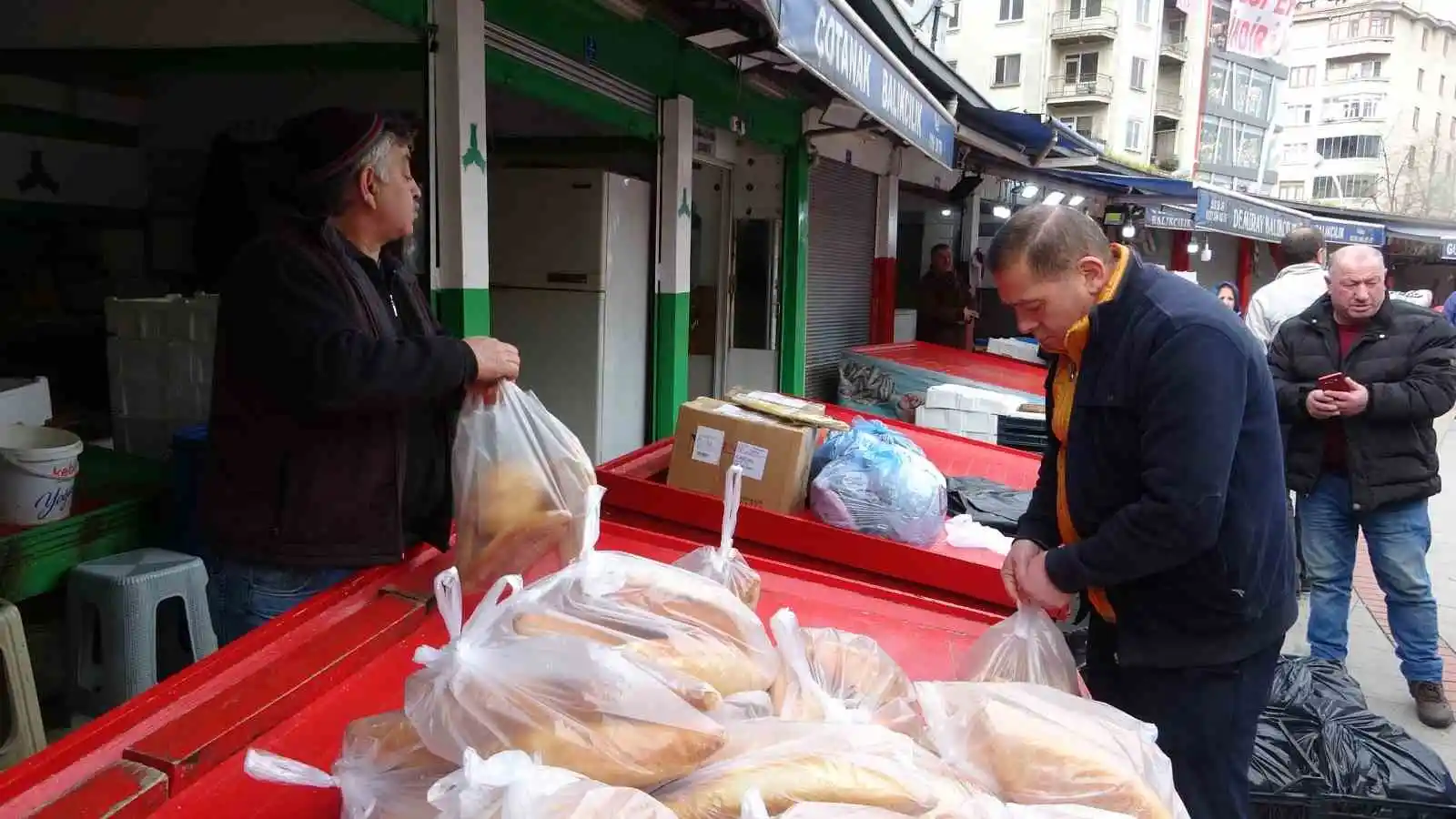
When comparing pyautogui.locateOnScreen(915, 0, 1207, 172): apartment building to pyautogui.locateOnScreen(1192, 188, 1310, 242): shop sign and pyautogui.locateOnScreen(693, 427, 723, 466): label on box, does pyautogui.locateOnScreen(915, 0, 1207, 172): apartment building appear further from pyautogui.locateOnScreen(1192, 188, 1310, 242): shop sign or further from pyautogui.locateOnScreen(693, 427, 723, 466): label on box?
pyautogui.locateOnScreen(693, 427, 723, 466): label on box

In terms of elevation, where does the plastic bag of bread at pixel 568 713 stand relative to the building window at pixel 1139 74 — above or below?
below

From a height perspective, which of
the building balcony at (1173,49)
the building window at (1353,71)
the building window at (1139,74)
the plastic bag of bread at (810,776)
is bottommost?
the plastic bag of bread at (810,776)

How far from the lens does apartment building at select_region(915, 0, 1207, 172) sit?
46.5 m

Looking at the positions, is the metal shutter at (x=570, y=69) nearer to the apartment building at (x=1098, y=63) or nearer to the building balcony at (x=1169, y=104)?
the apartment building at (x=1098, y=63)

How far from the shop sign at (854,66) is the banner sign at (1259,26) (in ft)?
49.2

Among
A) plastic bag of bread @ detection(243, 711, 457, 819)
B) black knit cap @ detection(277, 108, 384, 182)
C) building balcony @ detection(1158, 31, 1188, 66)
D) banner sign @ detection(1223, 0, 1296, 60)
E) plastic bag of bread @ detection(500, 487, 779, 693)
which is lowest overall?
plastic bag of bread @ detection(243, 711, 457, 819)

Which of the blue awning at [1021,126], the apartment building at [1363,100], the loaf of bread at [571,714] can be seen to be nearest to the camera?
the loaf of bread at [571,714]

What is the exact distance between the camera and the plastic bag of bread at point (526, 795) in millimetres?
899

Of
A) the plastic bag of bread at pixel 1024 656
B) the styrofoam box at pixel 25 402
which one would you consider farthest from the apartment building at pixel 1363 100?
the styrofoam box at pixel 25 402

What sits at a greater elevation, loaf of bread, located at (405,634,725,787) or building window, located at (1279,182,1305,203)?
building window, located at (1279,182,1305,203)

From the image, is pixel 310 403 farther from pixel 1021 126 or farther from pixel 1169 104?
pixel 1169 104

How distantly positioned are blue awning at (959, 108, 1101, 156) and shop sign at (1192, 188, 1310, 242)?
3.15 meters

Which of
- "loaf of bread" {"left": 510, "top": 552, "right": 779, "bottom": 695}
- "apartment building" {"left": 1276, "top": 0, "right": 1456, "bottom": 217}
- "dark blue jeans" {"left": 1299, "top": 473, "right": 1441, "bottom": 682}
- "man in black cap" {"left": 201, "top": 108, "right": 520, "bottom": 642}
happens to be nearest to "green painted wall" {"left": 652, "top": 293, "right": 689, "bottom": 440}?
"dark blue jeans" {"left": 1299, "top": 473, "right": 1441, "bottom": 682}

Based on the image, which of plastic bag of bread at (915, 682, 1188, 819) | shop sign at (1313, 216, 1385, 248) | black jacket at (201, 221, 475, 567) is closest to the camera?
plastic bag of bread at (915, 682, 1188, 819)
